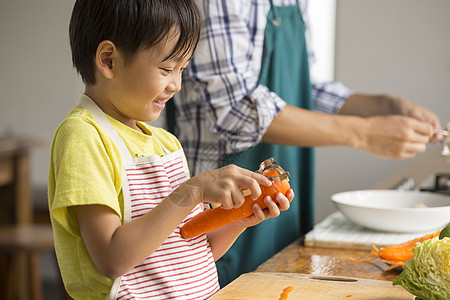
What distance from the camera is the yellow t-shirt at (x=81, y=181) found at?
2.02 ft

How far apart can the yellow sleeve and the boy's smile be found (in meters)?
0.04

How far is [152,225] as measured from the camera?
63 cm

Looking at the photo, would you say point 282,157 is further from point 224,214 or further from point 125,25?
point 125,25

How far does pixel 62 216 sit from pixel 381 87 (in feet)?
9.73

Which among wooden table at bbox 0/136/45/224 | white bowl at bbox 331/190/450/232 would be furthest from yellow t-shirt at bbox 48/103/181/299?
wooden table at bbox 0/136/45/224

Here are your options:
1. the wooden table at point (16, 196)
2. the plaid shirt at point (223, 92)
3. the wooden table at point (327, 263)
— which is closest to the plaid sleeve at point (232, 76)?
the plaid shirt at point (223, 92)

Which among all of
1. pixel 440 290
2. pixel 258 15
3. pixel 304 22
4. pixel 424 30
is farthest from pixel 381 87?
pixel 440 290

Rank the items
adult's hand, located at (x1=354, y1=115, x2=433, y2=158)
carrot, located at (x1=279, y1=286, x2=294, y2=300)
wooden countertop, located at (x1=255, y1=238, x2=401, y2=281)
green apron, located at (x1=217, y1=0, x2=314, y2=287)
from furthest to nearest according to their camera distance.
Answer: adult's hand, located at (x1=354, y1=115, x2=433, y2=158) < green apron, located at (x1=217, y1=0, x2=314, y2=287) < wooden countertop, located at (x1=255, y1=238, x2=401, y2=281) < carrot, located at (x1=279, y1=286, x2=294, y2=300)

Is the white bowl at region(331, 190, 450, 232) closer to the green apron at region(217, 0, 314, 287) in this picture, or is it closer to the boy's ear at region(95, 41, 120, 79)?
the green apron at region(217, 0, 314, 287)

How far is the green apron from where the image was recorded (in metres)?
1.21

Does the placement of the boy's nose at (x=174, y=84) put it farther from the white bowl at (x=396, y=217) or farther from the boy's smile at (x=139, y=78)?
the white bowl at (x=396, y=217)

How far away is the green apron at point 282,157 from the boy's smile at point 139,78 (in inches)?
20.9

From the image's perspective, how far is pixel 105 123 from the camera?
67 centimetres

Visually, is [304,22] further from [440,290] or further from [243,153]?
[440,290]
